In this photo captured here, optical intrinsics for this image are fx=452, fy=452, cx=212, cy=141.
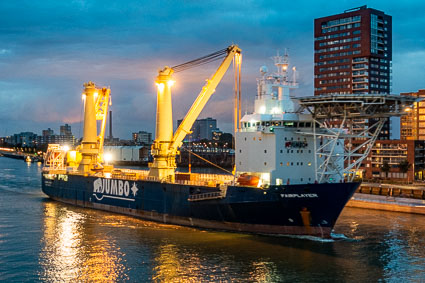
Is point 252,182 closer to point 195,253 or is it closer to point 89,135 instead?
point 195,253

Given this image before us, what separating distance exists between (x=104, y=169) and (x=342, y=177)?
90.8 feet

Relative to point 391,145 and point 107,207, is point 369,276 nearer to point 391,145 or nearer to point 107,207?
point 107,207

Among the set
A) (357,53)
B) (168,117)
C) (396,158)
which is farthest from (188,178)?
(357,53)

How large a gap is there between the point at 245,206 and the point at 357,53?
2700 inches

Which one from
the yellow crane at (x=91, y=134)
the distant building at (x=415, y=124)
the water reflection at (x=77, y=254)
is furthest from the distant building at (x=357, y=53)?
the water reflection at (x=77, y=254)

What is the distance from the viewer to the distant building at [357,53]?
88750 mm

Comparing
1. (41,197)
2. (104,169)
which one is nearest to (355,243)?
(104,169)

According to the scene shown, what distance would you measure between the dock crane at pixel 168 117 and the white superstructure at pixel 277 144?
5.44 m

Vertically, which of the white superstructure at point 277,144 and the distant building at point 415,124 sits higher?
the distant building at point 415,124

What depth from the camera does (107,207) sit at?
4234 centimetres

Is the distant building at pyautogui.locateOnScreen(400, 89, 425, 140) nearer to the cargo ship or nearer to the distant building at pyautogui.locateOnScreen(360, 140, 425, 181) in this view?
the distant building at pyautogui.locateOnScreen(360, 140, 425, 181)

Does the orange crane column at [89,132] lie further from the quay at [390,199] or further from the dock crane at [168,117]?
the quay at [390,199]

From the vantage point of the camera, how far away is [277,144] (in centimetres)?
3192

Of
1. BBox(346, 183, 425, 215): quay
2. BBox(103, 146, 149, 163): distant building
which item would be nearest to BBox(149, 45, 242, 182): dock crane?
BBox(346, 183, 425, 215): quay
